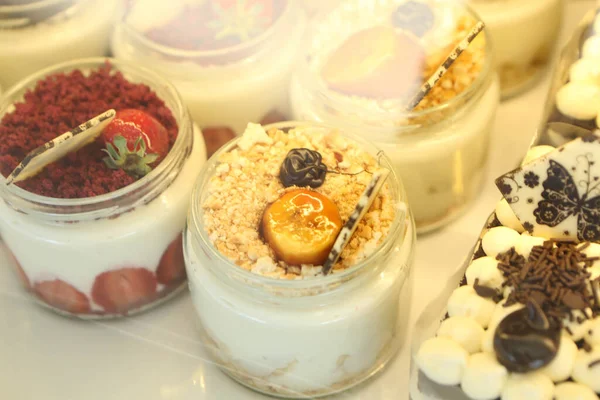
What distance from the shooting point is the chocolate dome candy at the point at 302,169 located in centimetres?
137

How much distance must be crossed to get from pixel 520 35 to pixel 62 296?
49.4 inches

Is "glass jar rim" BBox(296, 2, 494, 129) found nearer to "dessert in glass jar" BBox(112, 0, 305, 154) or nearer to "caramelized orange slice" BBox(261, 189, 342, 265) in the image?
"dessert in glass jar" BBox(112, 0, 305, 154)

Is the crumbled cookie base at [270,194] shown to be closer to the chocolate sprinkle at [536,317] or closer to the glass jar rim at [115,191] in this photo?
the glass jar rim at [115,191]

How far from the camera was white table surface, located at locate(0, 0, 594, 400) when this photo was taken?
4.61ft

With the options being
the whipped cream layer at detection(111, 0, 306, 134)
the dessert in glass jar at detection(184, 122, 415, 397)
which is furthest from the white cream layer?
the whipped cream layer at detection(111, 0, 306, 134)

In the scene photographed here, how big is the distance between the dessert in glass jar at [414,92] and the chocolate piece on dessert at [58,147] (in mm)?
458

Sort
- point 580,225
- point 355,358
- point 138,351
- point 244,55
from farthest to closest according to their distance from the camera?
1. point 244,55
2. point 138,351
3. point 355,358
4. point 580,225

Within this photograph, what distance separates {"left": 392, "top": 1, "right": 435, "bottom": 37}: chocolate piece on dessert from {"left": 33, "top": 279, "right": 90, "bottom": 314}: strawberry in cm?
92

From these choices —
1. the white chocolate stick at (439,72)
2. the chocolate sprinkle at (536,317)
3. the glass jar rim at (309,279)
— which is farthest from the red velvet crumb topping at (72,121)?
the chocolate sprinkle at (536,317)

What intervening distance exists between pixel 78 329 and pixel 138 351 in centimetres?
15

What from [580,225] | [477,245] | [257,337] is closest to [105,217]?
[257,337]

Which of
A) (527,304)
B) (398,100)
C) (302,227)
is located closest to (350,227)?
(302,227)

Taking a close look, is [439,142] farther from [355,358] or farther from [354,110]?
[355,358]

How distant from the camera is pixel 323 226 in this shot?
128 centimetres
